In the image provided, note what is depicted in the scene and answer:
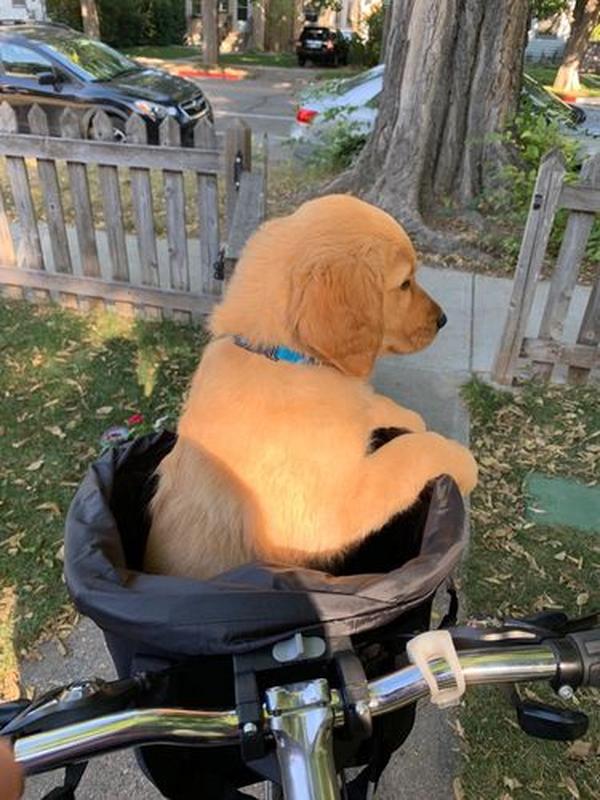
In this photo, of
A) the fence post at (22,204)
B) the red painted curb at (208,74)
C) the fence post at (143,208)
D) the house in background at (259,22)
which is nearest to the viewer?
the fence post at (143,208)

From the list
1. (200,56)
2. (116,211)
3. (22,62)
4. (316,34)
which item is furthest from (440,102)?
(200,56)

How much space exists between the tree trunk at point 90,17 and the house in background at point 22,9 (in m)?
4.95

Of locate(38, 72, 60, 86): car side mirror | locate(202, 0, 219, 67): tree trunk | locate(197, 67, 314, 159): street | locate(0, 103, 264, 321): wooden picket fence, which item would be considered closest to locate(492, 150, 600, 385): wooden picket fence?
locate(0, 103, 264, 321): wooden picket fence

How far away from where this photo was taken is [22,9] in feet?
112

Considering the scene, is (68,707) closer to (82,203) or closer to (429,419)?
(429,419)

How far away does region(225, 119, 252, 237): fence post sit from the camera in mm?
4625

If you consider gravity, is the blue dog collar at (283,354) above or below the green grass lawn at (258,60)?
above

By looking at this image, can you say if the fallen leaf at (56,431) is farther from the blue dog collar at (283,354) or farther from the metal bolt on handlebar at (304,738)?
the metal bolt on handlebar at (304,738)

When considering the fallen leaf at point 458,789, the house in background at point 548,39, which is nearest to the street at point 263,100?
the fallen leaf at point 458,789

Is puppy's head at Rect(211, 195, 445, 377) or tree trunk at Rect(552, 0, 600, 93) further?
tree trunk at Rect(552, 0, 600, 93)

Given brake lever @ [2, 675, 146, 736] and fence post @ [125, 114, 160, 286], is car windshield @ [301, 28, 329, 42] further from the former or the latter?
brake lever @ [2, 675, 146, 736]

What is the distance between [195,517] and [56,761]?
92 cm

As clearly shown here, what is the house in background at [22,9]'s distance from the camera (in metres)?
33.1

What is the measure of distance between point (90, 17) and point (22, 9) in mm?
8066
